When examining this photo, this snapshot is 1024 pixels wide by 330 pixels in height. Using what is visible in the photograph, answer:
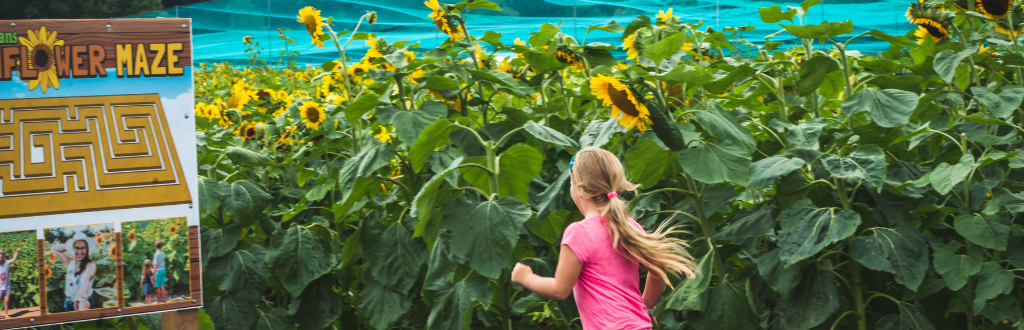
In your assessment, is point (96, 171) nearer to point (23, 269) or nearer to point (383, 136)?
point (23, 269)

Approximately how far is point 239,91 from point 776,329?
2.97 m

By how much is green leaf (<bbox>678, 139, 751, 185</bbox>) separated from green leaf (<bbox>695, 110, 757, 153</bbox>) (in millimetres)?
28

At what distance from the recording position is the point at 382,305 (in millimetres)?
2359

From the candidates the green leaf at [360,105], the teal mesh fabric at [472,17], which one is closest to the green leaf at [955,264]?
the green leaf at [360,105]

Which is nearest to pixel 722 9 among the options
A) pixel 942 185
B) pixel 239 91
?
pixel 239 91

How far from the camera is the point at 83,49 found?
6.49 ft

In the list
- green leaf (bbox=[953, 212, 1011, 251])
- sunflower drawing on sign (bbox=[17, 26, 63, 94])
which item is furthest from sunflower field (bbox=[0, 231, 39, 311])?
green leaf (bbox=[953, 212, 1011, 251])

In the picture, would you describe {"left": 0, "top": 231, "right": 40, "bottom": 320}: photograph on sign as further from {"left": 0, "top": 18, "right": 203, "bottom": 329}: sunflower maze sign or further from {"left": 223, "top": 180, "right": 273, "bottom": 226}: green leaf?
{"left": 223, "top": 180, "right": 273, "bottom": 226}: green leaf

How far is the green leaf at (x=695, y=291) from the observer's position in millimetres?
2017

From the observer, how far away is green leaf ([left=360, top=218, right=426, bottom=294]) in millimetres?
2340

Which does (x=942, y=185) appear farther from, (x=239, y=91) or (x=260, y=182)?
(x=239, y=91)

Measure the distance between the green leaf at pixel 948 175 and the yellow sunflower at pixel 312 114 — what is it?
2100 mm

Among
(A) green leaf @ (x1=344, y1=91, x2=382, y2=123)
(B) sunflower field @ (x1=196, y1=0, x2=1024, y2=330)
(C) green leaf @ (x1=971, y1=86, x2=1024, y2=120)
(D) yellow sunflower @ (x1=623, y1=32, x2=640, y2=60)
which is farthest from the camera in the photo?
(D) yellow sunflower @ (x1=623, y1=32, x2=640, y2=60)

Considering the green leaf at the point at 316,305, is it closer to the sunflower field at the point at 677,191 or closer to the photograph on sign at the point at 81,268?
the sunflower field at the point at 677,191
